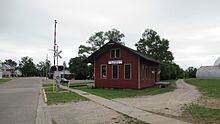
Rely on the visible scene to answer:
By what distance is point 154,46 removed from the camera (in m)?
61.3

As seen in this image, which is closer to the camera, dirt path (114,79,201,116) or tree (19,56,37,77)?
dirt path (114,79,201,116)

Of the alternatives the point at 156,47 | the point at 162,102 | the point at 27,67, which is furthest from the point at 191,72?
the point at 162,102

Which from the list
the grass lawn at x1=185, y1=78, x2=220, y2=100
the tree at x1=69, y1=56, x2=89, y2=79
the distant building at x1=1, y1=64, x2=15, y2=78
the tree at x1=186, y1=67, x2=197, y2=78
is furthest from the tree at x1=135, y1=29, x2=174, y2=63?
the distant building at x1=1, y1=64, x2=15, y2=78

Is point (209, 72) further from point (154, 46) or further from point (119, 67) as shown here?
point (119, 67)

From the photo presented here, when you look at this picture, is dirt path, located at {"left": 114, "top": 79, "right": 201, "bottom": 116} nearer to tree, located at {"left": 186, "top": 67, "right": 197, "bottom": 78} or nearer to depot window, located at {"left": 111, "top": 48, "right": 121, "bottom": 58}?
depot window, located at {"left": 111, "top": 48, "right": 121, "bottom": 58}

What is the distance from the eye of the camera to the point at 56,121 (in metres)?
11.2

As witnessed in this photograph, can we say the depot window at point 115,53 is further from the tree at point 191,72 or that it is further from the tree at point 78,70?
the tree at point 191,72

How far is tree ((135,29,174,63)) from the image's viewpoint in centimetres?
6100

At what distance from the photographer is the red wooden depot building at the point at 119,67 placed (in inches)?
1231

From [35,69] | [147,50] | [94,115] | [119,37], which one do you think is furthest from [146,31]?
[35,69]

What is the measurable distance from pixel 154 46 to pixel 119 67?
3026 cm

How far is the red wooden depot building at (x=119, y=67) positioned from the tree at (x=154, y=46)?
86.9ft

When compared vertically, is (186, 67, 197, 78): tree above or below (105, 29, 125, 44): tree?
Result: below

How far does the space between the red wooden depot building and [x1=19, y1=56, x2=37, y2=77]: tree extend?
12219 cm
